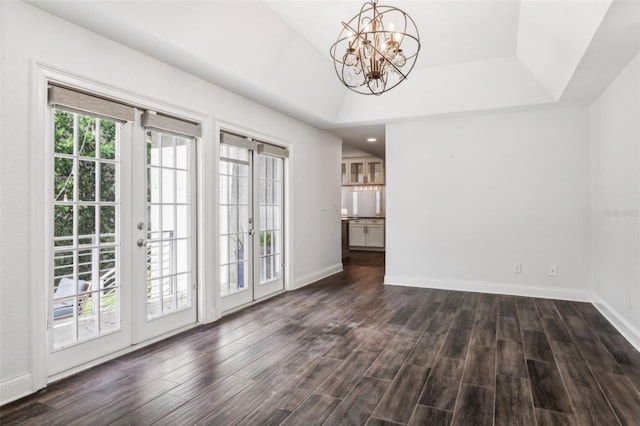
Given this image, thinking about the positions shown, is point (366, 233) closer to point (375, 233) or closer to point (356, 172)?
point (375, 233)

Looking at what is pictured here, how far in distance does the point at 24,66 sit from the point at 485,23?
406cm

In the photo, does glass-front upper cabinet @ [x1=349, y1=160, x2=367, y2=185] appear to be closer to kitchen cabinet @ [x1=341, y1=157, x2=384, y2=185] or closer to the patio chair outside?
kitchen cabinet @ [x1=341, y1=157, x2=384, y2=185]

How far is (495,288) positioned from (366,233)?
514cm

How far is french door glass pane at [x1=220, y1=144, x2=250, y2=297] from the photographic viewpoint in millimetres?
4215

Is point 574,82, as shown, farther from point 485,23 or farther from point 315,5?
point 315,5

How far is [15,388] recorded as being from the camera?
7.53 feet

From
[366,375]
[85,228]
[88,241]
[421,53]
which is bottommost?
[366,375]

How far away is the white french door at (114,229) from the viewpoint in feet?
8.65

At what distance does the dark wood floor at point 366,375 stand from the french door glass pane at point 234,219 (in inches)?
19.1

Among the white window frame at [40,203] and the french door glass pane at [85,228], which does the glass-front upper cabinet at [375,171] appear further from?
the white window frame at [40,203]

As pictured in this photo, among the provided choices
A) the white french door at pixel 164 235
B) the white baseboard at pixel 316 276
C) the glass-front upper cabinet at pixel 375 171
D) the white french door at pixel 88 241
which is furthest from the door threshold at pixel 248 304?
the glass-front upper cabinet at pixel 375 171

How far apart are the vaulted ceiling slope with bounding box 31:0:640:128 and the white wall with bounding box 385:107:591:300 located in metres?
0.46

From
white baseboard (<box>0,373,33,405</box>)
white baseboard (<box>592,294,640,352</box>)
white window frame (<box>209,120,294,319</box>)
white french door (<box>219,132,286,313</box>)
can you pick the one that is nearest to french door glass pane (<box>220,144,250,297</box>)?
white french door (<box>219,132,286,313</box>)

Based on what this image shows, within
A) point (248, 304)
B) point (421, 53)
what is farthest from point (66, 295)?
point (421, 53)
